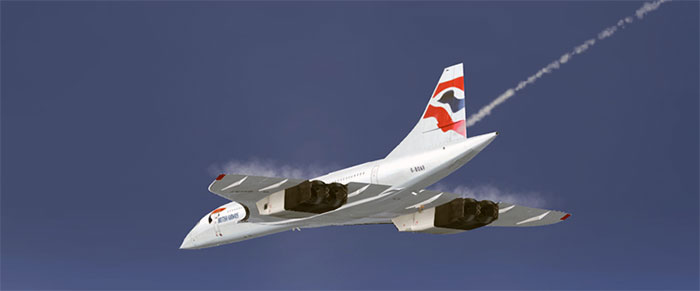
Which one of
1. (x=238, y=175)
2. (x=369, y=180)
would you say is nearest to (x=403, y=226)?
(x=369, y=180)

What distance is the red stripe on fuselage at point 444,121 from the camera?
105 ft

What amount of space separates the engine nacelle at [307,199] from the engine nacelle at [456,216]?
7370 mm

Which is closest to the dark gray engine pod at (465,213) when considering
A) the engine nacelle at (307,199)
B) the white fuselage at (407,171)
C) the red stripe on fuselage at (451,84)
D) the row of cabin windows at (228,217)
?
the white fuselage at (407,171)

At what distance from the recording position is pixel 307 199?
32.0 m

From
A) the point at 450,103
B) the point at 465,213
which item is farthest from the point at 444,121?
the point at 465,213

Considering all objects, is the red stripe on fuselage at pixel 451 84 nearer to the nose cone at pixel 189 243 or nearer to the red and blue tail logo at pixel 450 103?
the red and blue tail logo at pixel 450 103

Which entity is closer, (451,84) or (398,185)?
(398,185)

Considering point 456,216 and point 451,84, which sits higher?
point 451,84

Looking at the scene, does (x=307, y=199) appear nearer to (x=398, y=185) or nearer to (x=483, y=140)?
(x=398, y=185)

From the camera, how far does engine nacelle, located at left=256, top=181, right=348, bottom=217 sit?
32.2 metres

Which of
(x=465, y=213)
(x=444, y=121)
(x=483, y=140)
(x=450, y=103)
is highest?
(x=450, y=103)

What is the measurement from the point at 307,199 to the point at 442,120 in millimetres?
6445

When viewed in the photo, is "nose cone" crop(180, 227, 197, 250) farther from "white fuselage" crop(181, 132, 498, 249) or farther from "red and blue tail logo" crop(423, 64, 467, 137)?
"red and blue tail logo" crop(423, 64, 467, 137)

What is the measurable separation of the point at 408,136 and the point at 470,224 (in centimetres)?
737
